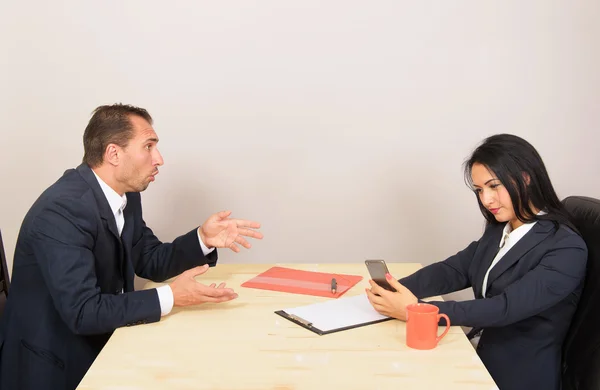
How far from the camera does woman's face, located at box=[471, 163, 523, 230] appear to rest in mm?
1923

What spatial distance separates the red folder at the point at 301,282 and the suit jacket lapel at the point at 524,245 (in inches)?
19.1

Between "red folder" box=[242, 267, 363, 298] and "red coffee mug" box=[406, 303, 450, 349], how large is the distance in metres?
0.46

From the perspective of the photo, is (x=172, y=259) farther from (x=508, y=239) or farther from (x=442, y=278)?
(x=508, y=239)

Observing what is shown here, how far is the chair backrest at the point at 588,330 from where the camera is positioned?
1.79 metres

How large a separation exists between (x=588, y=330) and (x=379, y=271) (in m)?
0.60

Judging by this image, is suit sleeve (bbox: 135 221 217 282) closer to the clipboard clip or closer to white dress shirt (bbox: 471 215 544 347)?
the clipboard clip

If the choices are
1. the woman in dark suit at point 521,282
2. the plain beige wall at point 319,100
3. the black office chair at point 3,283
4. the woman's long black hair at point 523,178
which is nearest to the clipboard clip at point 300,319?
the woman in dark suit at point 521,282

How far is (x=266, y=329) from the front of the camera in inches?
69.4

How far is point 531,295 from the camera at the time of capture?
1.78m

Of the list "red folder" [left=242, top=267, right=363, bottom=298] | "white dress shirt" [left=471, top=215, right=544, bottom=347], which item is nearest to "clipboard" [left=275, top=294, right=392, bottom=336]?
"red folder" [left=242, top=267, right=363, bottom=298]

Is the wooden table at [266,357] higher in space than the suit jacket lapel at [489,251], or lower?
lower

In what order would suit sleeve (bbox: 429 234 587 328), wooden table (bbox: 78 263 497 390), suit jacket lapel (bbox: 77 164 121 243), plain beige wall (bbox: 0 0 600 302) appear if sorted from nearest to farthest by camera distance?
wooden table (bbox: 78 263 497 390)
suit sleeve (bbox: 429 234 587 328)
suit jacket lapel (bbox: 77 164 121 243)
plain beige wall (bbox: 0 0 600 302)

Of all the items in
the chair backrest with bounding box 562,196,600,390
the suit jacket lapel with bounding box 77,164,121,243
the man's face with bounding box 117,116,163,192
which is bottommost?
the chair backrest with bounding box 562,196,600,390

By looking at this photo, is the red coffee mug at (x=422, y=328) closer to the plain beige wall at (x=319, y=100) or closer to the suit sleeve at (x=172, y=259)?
the suit sleeve at (x=172, y=259)
